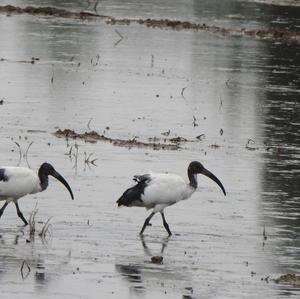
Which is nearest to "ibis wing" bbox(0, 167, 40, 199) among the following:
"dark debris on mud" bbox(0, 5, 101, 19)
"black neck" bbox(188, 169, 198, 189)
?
"black neck" bbox(188, 169, 198, 189)

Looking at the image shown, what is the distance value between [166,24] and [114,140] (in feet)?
86.8

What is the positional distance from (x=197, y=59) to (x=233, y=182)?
62.2 ft

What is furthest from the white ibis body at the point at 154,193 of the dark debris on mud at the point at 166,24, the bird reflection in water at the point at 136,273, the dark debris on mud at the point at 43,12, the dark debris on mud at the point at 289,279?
the dark debris on mud at the point at 43,12

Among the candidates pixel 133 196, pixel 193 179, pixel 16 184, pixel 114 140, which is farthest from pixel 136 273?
pixel 114 140

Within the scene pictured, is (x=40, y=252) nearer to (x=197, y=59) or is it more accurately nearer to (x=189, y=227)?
(x=189, y=227)

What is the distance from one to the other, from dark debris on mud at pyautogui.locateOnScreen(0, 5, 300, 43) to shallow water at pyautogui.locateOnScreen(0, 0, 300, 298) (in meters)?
1.89

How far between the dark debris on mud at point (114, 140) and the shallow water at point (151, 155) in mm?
320

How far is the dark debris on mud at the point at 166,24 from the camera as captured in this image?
162 ft

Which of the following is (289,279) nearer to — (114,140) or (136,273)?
(136,273)

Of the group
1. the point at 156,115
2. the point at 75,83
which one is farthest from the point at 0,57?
the point at 156,115

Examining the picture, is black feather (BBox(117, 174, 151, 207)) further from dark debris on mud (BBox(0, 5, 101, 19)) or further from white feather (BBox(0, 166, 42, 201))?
dark debris on mud (BBox(0, 5, 101, 19))

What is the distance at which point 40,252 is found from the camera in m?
16.2

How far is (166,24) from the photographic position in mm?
51656

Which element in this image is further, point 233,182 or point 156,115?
point 156,115
